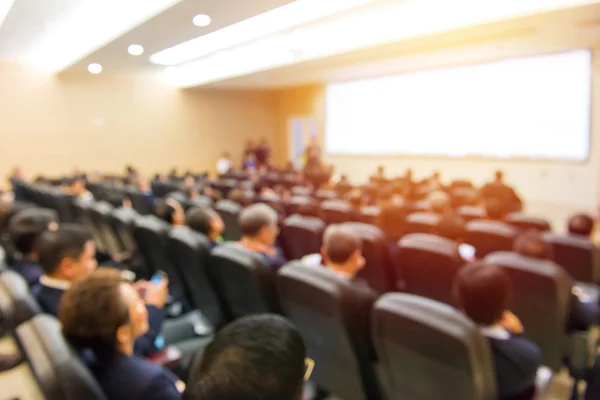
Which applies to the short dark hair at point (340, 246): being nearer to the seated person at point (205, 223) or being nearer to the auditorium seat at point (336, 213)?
the seated person at point (205, 223)

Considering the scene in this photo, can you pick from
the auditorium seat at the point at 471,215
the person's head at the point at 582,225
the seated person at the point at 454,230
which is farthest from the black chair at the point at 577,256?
the auditorium seat at the point at 471,215

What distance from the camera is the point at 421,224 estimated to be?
427cm

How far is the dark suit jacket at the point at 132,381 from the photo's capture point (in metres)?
1.49

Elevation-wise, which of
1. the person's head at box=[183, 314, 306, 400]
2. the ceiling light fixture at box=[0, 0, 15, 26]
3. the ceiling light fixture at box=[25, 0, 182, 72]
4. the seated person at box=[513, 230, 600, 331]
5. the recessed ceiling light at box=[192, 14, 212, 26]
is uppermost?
the ceiling light fixture at box=[25, 0, 182, 72]

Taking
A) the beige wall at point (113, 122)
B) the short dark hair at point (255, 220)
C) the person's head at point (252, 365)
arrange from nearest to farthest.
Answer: the person's head at point (252, 365), the short dark hair at point (255, 220), the beige wall at point (113, 122)

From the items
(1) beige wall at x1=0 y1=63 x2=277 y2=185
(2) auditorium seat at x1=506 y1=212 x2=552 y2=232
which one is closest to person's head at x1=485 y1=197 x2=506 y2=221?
(2) auditorium seat at x1=506 y1=212 x2=552 y2=232

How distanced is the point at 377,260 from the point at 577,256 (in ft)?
4.80

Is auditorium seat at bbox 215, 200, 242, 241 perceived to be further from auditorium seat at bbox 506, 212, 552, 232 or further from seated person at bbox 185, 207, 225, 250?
auditorium seat at bbox 506, 212, 552, 232

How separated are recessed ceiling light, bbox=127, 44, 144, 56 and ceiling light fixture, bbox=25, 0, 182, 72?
1.40 ft

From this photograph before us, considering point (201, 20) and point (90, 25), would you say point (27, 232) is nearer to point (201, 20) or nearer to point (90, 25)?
point (201, 20)

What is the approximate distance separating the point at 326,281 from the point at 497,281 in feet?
2.44

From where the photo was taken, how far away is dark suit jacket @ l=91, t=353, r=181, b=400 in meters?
1.49

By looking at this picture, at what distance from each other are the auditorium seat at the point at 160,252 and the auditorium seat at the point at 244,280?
0.76 meters


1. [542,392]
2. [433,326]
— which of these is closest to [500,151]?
[542,392]
